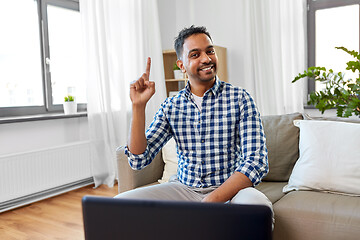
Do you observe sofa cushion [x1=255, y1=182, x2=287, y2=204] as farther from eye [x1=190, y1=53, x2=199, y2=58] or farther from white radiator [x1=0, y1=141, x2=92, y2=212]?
white radiator [x1=0, y1=141, x2=92, y2=212]

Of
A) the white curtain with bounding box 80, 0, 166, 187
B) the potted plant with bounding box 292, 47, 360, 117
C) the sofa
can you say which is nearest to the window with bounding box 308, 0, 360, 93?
the potted plant with bounding box 292, 47, 360, 117

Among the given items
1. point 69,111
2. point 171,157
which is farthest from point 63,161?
point 171,157

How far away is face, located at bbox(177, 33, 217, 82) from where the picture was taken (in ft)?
4.72

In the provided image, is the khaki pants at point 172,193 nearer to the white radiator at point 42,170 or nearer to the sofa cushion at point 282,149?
the sofa cushion at point 282,149

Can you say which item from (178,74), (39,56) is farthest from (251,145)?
(178,74)

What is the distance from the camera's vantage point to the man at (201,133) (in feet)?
4.37

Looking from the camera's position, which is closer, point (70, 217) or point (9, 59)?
point (70, 217)

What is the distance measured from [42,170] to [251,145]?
7.28 feet

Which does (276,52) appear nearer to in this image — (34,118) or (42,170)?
(34,118)

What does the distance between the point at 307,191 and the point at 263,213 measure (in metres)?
1.36

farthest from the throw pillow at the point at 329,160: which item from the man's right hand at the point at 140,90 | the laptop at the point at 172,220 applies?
the laptop at the point at 172,220

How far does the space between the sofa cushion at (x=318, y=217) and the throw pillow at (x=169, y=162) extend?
24.2 inches

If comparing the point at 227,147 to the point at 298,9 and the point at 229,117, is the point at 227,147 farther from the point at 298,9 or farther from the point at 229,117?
the point at 298,9

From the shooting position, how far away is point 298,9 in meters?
3.62
